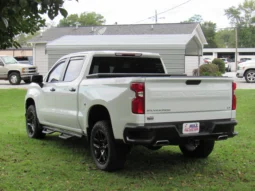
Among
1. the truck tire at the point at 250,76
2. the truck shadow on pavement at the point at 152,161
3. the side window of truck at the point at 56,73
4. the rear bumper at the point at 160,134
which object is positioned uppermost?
the side window of truck at the point at 56,73

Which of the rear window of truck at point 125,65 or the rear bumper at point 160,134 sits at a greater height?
the rear window of truck at point 125,65

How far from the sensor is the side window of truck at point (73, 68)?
22.4 feet

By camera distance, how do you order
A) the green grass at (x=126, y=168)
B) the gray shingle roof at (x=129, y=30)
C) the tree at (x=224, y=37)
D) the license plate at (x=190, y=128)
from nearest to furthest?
the green grass at (x=126, y=168) → the license plate at (x=190, y=128) → the gray shingle roof at (x=129, y=30) → the tree at (x=224, y=37)

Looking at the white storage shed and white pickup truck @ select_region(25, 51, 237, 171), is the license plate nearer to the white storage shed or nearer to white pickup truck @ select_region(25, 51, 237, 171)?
white pickup truck @ select_region(25, 51, 237, 171)

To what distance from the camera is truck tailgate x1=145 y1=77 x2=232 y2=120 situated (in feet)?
16.9

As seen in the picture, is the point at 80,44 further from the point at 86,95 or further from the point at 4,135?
the point at 86,95

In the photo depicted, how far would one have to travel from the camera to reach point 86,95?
243 inches

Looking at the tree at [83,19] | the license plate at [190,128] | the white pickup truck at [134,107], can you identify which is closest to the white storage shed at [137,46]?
the white pickup truck at [134,107]

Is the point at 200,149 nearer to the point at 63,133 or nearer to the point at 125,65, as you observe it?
the point at 125,65

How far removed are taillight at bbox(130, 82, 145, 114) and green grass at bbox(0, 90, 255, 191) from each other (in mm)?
1052

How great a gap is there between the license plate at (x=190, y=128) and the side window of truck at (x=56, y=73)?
9.90 ft

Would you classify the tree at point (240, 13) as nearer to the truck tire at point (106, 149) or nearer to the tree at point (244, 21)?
the tree at point (244, 21)

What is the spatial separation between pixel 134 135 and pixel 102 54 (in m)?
2.10

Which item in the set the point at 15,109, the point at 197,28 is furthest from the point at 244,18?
the point at 15,109
